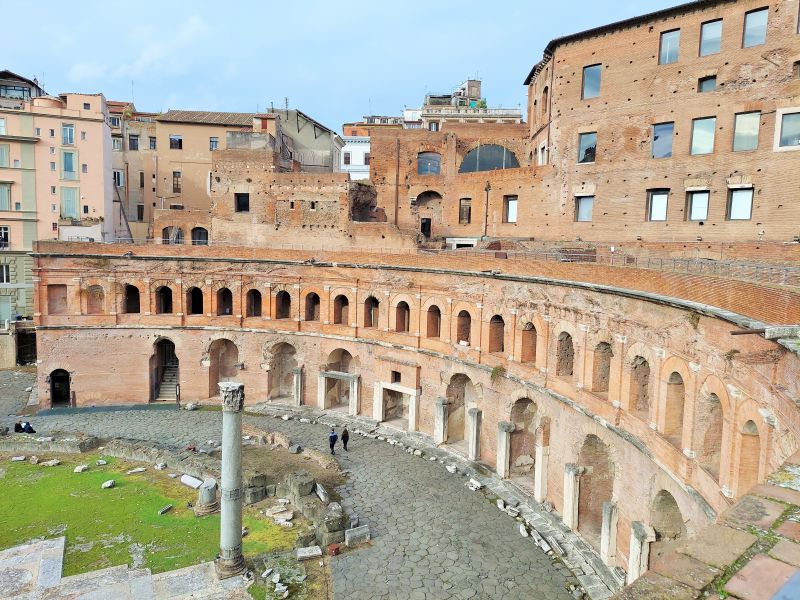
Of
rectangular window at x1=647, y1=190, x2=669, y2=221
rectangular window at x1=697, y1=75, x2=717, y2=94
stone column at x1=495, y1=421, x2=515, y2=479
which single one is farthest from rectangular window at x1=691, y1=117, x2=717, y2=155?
stone column at x1=495, y1=421, x2=515, y2=479

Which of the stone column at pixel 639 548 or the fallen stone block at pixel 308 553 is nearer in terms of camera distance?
the stone column at pixel 639 548

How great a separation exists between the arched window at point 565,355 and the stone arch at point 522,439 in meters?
2.45

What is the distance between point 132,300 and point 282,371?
359 inches

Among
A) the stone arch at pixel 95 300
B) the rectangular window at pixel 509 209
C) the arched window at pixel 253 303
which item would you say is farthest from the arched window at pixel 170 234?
the rectangular window at pixel 509 209

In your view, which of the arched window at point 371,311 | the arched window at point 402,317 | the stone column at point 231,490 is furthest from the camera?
the arched window at point 371,311

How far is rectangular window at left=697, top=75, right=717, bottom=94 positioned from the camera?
23625 millimetres

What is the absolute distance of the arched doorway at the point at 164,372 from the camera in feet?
101

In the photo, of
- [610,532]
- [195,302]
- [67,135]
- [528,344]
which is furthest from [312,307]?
[67,135]

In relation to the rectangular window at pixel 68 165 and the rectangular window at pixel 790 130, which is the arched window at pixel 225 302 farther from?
the rectangular window at pixel 790 130

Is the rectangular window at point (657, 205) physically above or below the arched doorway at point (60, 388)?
above

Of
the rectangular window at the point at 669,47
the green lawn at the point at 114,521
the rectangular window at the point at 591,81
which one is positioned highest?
the rectangular window at the point at 669,47

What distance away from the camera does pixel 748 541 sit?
454 centimetres

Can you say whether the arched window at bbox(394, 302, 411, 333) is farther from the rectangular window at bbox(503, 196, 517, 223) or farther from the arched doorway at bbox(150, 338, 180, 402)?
the arched doorway at bbox(150, 338, 180, 402)

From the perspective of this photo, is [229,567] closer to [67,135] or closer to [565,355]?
[565,355]
